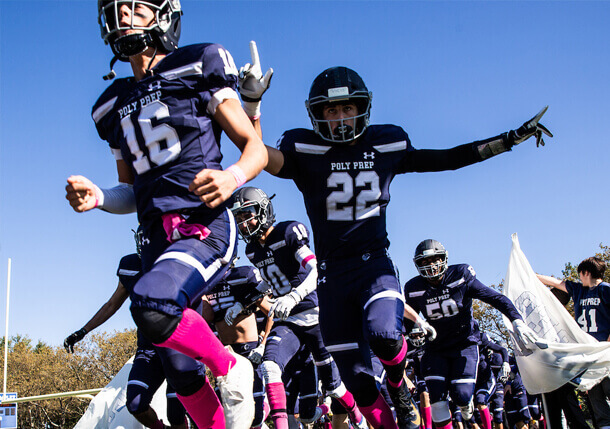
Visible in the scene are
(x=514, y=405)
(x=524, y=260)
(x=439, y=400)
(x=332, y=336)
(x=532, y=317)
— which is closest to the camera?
(x=332, y=336)

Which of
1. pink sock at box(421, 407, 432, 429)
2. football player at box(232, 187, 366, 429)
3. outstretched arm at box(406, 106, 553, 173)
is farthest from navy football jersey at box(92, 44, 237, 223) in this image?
pink sock at box(421, 407, 432, 429)

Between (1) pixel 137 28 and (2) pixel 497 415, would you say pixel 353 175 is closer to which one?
(1) pixel 137 28

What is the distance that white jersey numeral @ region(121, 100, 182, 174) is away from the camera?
3.21 meters

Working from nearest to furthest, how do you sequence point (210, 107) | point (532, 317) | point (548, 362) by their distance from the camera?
point (210, 107)
point (548, 362)
point (532, 317)

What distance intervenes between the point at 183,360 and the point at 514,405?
35.7ft

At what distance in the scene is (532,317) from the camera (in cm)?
777

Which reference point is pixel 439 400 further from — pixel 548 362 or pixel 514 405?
pixel 514 405

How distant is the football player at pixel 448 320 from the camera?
7352 millimetres

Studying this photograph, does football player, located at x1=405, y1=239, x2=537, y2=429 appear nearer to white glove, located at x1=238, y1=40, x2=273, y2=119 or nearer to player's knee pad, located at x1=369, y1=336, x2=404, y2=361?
A: player's knee pad, located at x1=369, y1=336, x2=404, y2=361

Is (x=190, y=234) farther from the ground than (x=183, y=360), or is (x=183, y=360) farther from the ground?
(x=190, y=234)

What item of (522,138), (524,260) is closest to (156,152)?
(522,138)

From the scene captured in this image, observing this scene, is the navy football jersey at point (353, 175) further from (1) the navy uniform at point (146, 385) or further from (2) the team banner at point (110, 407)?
(2) the team banner at point (110, 407)

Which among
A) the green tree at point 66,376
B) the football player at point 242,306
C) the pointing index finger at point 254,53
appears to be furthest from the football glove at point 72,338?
the green tree at point 66,376

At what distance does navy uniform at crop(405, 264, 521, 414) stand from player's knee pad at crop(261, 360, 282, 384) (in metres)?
2.05
